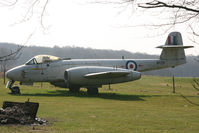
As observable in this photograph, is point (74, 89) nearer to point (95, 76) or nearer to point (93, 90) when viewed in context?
point (93, 90)

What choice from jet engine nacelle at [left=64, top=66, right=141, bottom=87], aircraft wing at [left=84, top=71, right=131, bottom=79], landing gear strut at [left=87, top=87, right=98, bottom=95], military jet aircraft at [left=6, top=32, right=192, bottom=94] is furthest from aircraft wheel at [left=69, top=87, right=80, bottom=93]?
aircraft wing at [left=84, top=71, right=131, bottom=79]

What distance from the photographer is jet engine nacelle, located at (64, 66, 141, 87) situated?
84.2ft

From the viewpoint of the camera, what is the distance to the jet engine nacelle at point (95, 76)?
25.7m

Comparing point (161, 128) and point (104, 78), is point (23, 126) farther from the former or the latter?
point (104, 78)

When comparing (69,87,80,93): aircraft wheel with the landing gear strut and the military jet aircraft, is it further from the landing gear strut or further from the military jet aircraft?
the landing gear strut

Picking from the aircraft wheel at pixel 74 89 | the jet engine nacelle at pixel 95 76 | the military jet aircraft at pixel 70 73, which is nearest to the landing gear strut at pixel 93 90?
the military jet aircraft at pixel 70 73

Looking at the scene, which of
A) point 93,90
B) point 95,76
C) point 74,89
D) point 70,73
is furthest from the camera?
point 74,89

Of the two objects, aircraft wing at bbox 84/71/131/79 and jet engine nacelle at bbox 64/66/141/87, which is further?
jet engine nacelle at bbox 64/66/141/87

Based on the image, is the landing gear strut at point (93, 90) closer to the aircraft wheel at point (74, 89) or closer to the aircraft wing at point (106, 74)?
the aircraft wing at point (106, 74)

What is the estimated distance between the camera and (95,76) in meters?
25.9

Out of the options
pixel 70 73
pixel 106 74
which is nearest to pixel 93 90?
pixel 106 74

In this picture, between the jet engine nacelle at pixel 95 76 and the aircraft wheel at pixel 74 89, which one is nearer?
the jet engine nacelle at pixel 95 76

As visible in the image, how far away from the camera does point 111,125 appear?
36.6 feet

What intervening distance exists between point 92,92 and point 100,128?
16.9 metres
